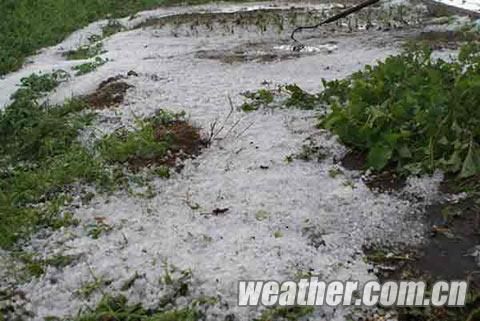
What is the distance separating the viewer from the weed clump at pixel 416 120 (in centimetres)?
429

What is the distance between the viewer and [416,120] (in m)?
4.48

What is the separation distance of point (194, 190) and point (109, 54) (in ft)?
17.1

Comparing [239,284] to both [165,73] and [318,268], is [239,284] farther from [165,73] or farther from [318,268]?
[165,73]

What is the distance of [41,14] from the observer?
515 inches

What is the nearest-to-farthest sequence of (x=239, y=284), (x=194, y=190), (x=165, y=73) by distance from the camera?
1. (x=239, y=284)
2. (x=194, y=190)
3. (x=165, y=73)

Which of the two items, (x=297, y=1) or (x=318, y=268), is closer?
(x=318, y=268)

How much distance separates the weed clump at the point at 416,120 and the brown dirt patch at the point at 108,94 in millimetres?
2572

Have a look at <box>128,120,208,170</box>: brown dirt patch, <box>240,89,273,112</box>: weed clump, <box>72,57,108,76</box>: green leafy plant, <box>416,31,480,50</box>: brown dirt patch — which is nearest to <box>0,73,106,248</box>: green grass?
<box>128,120,208,170</box>: brown dirt patch

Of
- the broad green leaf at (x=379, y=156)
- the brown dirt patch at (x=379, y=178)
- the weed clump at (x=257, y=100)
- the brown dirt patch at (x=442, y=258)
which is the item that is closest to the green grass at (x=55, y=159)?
the weed clump at (x=257, y=100)

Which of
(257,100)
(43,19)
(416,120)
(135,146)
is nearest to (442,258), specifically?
(416,120)

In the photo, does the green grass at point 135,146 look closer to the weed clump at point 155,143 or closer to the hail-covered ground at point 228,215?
the weed clump at point 155,143

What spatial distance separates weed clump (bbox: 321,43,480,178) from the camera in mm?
4293

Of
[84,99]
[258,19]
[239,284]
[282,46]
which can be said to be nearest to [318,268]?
[239,284]

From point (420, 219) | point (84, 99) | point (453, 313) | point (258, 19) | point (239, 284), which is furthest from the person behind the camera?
point (258, 19)
